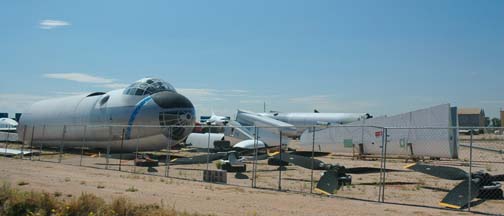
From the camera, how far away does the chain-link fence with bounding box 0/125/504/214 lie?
14.2m

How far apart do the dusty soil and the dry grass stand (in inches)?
47.2

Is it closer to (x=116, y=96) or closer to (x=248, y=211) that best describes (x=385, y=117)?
(x=116, y=96)

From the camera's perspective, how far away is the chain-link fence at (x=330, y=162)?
561 inches

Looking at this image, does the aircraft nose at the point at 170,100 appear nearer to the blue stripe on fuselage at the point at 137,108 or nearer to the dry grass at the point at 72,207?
the blue stripe on fuselage at the point at 137,108

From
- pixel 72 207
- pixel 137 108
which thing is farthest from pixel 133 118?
pixel 72 207

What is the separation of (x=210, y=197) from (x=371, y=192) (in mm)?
6033

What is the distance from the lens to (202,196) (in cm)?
1410

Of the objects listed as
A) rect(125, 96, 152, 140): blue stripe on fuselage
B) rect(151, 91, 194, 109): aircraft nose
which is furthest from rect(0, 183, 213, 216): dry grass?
rect(125, 96, 152, 140): blue stripe on fuselage

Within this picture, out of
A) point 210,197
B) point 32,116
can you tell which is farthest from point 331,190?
point 32,116

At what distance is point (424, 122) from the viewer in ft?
91.0

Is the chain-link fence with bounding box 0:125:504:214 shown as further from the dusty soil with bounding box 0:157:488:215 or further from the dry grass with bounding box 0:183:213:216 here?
the dry grass with bounding box 0:183:213:216

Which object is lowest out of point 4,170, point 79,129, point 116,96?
point 4,170

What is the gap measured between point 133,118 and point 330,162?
13822 mm

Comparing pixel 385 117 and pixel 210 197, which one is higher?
pixel 385 117
